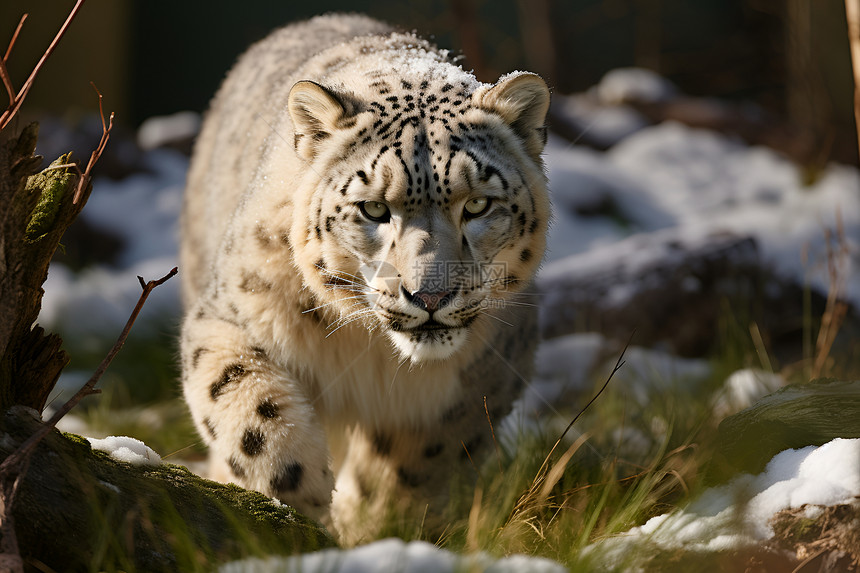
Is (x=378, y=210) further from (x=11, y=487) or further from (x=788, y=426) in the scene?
(x=788, y=426)

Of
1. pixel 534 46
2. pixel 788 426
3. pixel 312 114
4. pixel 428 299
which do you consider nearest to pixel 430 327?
pixel 428 299

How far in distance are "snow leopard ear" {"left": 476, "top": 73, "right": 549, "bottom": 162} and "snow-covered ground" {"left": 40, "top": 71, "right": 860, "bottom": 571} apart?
1.33m

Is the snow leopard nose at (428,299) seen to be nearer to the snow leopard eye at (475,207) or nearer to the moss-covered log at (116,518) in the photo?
the snow leopard eye at (475,207)

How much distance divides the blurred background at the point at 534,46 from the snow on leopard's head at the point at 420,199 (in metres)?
5.34

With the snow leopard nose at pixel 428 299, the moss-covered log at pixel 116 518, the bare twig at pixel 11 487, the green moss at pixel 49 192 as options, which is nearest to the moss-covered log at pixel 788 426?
the snow leopard nose at pixel 428 299

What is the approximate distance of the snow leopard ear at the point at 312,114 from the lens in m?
3.18

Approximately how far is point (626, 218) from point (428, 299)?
692 cm

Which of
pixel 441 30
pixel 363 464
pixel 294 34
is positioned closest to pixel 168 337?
pixel 294 34

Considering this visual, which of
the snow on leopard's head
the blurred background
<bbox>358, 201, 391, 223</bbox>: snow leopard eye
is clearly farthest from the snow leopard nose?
the blurred background

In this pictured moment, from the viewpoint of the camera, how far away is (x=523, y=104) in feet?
11.1

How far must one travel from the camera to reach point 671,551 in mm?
2500

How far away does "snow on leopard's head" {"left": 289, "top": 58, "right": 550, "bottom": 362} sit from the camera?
9.77 ft

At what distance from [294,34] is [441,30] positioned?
21.3 feet

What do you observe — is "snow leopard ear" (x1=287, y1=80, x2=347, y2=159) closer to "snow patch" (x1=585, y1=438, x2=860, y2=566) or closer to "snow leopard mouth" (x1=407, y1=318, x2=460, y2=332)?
"snow leopard mouth" (x1=407, y1=318, x2=460, y2=332)
